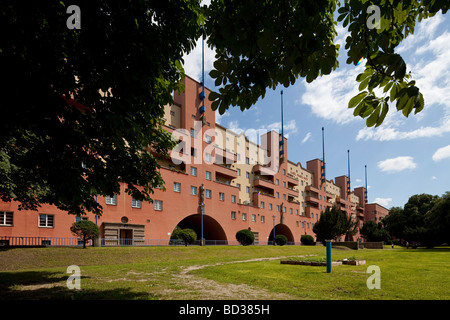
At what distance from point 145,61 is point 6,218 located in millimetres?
24926

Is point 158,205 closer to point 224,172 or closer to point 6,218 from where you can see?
point 224,172

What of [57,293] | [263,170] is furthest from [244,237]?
[57,293]

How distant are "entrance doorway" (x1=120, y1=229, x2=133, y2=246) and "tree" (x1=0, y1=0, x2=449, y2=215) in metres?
22.5

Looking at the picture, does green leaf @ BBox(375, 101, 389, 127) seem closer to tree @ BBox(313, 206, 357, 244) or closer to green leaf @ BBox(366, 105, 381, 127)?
green leaf @ BBox(366, 105, 381, 127)

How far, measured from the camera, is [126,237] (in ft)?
103

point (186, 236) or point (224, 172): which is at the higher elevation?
point (224, 172)

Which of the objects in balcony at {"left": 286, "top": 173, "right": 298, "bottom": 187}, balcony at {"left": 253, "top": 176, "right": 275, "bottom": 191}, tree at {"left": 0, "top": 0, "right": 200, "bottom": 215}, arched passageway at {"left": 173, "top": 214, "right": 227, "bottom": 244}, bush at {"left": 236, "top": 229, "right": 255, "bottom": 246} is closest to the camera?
tree at {"left": 0, "top": 0, "right": 200, "bottom": 215}

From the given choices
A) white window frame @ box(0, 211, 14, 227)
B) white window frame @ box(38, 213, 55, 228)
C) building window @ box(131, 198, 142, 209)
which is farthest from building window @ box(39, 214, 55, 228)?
building window @ box(131, 198, 142, 209)

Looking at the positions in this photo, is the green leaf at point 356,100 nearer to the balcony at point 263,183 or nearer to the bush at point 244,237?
the bush at point 244,237

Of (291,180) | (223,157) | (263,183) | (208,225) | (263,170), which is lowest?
(208,225)

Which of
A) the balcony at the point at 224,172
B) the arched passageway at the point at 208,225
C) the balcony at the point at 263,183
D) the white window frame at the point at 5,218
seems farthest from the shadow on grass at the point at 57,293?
the balcony at the point at 263,183

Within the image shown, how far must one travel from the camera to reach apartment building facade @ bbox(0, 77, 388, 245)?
27.8 m
